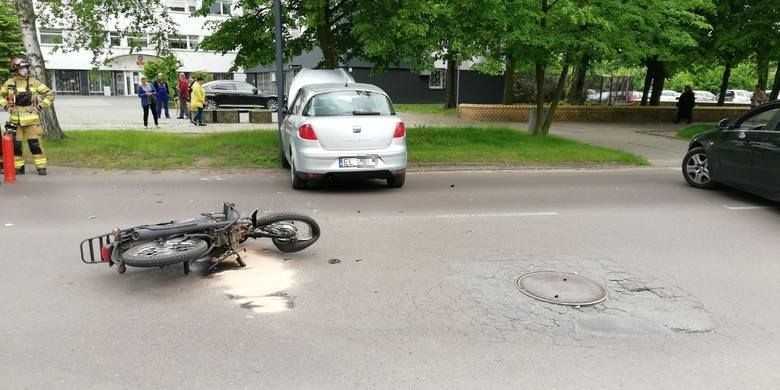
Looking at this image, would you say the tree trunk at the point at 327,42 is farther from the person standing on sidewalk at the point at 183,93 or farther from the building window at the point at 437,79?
the building window at the point at 437,79

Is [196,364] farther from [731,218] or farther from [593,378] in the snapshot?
[731,218]

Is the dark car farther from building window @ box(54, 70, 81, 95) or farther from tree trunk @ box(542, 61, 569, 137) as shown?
building window @ box(54, 70, 81, 95)

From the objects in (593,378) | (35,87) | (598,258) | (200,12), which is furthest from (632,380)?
(200,12)

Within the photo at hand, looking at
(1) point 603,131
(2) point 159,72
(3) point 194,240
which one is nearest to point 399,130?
(3) point 194,240

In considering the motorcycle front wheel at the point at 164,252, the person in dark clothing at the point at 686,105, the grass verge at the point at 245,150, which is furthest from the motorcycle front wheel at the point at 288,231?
the person in dark clothing at the point at 686,105

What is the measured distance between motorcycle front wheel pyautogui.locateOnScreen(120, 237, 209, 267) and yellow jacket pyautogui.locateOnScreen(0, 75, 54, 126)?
6.51 m

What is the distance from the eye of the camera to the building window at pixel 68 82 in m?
50.0

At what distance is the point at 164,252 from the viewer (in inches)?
199

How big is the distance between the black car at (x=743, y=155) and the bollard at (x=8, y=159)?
11.1 metres

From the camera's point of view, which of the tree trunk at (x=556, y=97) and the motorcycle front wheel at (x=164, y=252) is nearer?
the motorcycle front wheel at (x=164, y=252)

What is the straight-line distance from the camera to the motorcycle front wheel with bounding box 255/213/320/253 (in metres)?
5.83

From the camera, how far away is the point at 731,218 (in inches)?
312

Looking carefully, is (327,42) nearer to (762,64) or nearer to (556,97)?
(556,97)

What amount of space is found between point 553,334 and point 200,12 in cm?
1323
